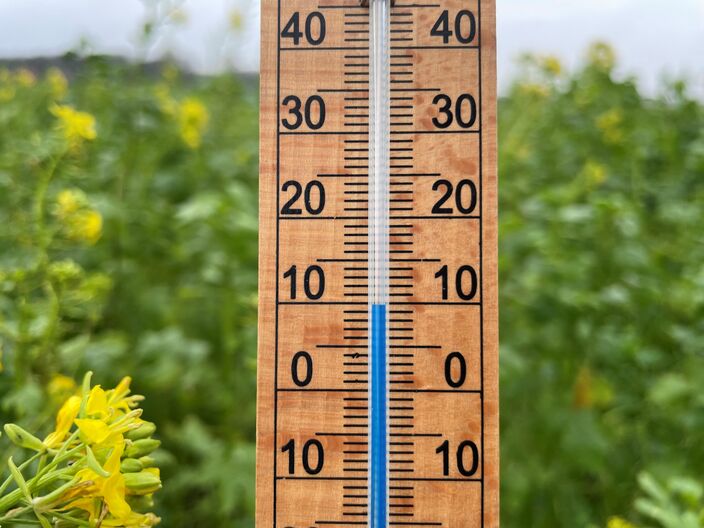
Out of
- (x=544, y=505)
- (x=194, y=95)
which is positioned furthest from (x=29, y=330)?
(x=194, y=95)

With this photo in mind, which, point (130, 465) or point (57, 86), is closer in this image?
point (130, 465)

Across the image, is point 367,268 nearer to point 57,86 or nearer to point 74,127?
point 74,127

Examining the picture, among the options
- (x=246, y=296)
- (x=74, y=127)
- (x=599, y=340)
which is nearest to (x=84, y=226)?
(x=74, y=127)

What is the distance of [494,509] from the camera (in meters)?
0.84

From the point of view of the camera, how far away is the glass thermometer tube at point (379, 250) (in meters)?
0.82

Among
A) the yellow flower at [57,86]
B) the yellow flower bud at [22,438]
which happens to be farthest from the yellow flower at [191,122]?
the yellow flower bud at [22,438]

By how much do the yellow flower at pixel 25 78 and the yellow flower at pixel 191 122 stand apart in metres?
Answer: 0.61

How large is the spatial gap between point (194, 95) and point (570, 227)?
1.57 m

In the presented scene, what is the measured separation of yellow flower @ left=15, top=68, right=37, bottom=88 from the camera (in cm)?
263

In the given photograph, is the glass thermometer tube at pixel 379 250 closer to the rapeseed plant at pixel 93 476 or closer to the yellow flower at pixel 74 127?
the rapeseed plant at pixel 93 476

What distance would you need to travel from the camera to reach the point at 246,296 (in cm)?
175

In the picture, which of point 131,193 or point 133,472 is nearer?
point 133,472

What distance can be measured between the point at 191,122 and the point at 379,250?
160 centimetres

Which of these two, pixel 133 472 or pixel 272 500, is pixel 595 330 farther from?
pixel 133 472
